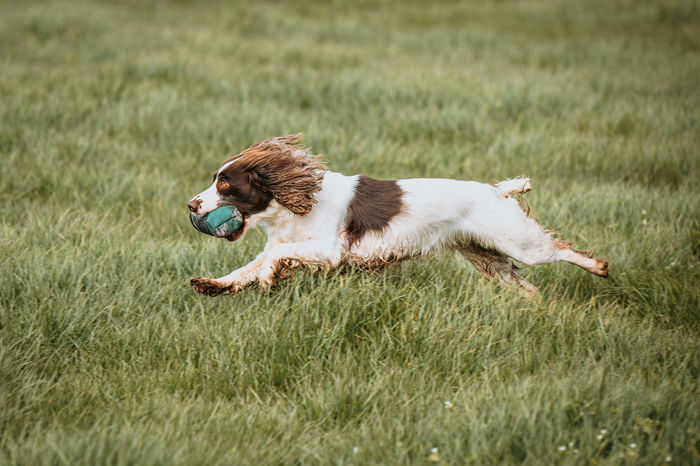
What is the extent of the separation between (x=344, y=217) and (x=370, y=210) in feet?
0.42

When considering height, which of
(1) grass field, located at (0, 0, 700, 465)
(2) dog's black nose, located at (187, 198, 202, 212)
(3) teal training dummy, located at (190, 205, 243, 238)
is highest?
(2) dog's black nose, located at (187, 198, 202, 212)

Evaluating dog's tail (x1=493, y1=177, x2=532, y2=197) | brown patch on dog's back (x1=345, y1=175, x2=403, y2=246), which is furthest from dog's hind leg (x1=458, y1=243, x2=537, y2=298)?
brown patch on dog's back (x1=345, y1=175, x2=403, y2=246)

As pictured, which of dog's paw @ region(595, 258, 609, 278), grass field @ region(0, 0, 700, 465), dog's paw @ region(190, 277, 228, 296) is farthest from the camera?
dog's paw @ region(595, 258, 609, 278)

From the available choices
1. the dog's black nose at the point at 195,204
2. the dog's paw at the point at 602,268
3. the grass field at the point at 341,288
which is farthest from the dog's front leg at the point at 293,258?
the dog's paw at the point at 602,268

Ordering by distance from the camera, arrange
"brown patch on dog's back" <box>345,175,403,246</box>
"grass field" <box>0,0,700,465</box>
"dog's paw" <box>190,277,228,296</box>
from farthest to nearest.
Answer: "brown patch on dog's back" <box>345,175,403,246</box> < "dog's paw" <box>190,277,228,296</box> < "grass field" <box>0,0,700,465</box>

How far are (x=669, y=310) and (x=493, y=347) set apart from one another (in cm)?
108

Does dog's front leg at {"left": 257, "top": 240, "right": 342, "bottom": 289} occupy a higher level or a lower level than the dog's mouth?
lower

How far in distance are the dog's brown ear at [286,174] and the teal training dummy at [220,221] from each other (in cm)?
17

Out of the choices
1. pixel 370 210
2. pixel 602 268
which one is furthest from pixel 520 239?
pixel 370 210

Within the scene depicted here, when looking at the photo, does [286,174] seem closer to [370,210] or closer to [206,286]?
[370,210]

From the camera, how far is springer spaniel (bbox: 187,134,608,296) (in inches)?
121

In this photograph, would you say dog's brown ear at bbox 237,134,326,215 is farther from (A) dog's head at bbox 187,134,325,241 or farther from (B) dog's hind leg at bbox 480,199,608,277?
(B) dog's hind leg at bbox 480,199,608,277

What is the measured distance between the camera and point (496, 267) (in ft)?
11.4

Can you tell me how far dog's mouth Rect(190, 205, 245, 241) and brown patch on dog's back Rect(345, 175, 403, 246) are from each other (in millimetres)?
526
